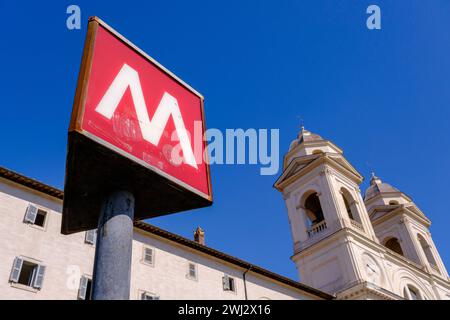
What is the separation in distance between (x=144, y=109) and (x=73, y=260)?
16.9 metres

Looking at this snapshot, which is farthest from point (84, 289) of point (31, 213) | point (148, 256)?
point (148, 256)

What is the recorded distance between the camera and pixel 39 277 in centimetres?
1761

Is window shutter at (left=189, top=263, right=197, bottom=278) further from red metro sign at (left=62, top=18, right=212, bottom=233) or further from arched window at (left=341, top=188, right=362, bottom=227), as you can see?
red metro sign at (left=62, top=18, right=212, bottom=233)

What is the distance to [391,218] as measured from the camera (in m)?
45.4

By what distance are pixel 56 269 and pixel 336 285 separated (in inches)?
827

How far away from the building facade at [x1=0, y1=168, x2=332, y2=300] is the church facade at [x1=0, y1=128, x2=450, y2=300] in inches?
1.7

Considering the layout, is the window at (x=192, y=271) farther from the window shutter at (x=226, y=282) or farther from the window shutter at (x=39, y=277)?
the window shutter at (x=39, y=277)

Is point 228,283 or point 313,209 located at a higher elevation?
point 313,209

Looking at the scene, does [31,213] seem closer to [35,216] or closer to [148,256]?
[35,216]

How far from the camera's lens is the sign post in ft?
11.3

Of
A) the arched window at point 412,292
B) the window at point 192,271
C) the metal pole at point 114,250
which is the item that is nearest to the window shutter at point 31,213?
the window at point 192,271

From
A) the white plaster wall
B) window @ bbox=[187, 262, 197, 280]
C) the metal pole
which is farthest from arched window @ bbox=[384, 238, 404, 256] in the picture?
the metal pole

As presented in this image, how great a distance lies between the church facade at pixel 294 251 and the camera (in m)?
18.3
